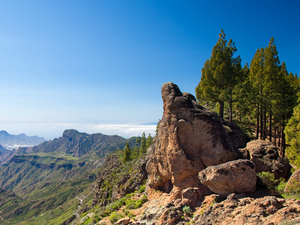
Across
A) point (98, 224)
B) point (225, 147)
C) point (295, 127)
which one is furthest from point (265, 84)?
point (98, 224)

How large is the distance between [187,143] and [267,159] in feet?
24.8

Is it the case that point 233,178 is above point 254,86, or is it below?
below

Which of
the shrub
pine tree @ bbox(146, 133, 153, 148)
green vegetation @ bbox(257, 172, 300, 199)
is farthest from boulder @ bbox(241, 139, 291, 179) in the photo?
pine tree @ bbox(146, 133, 153, 148)

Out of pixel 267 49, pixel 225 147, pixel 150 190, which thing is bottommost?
pixel 150 190

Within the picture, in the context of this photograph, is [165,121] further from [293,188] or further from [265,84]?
[265,84]

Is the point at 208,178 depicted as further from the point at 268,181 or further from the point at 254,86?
the point at 254,86

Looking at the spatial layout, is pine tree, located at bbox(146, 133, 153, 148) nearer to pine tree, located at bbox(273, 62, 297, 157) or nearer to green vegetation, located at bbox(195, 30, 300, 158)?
green vegetation, located at bbox(195, 30, 300, 158)

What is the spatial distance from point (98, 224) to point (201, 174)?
12528mm

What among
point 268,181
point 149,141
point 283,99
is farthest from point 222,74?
point 149,141

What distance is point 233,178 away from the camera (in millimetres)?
12312

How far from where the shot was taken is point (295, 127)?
20.5 m

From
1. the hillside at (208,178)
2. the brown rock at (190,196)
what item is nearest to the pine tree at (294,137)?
the hillside at (208,178)

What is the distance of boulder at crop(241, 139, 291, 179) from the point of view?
1536cm

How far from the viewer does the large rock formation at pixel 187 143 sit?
1606 centimetres
